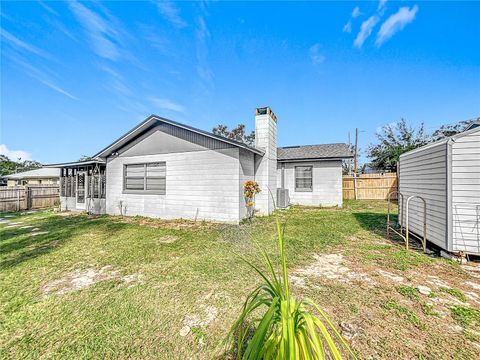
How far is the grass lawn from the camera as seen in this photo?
2.07m

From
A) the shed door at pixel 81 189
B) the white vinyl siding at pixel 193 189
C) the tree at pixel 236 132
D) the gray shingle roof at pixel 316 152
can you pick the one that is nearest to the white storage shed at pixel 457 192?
the white vinyl siding at pixel 193 189

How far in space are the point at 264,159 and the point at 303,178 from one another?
4884mm

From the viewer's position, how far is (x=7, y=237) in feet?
20.7

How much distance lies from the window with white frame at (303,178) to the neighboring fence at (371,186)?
5.22 metres

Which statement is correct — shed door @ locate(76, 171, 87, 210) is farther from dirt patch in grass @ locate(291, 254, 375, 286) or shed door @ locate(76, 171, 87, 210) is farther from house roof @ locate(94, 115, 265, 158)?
dirt patch in grass @ locate(291, 254, 375, 286)

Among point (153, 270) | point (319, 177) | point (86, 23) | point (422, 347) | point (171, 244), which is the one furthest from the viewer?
point (319, 177)

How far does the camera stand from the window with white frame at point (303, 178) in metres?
12.6

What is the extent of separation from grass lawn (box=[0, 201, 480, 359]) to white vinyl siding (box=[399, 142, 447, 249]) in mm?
668

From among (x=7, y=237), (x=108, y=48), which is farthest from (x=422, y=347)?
(x=108, y=48)

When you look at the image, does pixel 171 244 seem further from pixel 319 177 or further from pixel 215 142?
pixel 319 177

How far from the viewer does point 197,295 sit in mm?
2965

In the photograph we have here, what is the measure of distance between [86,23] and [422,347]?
39.9 feet

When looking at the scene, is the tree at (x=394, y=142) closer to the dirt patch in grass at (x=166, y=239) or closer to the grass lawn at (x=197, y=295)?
the grass lawn at (x=197, y=295)

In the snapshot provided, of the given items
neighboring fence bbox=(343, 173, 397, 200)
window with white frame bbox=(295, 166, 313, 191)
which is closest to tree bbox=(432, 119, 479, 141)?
neighboring fence bbox=(343, 173, 397, 200)
